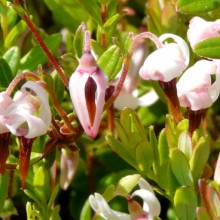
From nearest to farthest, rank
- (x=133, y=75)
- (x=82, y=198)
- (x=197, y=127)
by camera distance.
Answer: (x=197, y=127) < (x=133, y=75) < (x=82, y=198)

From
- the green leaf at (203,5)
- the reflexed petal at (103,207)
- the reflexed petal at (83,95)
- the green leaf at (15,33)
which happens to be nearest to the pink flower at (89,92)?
the reflexed petal at (83,95)

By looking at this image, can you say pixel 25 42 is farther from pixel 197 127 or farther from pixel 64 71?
pixel 197 127

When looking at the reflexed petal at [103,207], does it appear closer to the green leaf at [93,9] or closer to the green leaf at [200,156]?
the green leaf at [200,156]

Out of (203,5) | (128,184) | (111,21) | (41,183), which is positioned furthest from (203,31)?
(41,183)

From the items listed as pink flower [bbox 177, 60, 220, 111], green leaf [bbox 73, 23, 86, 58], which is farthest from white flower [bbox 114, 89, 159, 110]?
pink flower [bbox 177, 60, 220, 111]

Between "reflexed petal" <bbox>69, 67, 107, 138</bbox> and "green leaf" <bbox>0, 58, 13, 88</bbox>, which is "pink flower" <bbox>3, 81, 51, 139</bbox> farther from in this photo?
"green leaf" <bbox>0, 58, 13, 88</bbox>

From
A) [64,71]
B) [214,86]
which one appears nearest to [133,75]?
[64,71]
